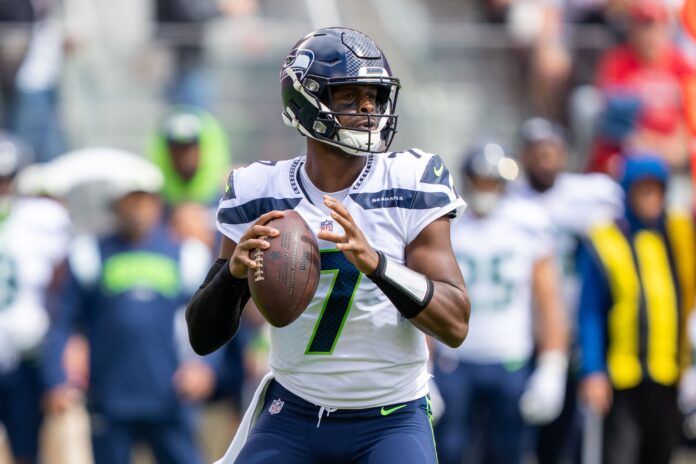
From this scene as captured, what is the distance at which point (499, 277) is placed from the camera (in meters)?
7.67

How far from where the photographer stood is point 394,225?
4.24 metres

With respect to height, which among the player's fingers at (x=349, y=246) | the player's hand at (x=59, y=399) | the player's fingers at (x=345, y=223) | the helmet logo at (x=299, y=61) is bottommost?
the player's hand at (x=59, y=399)

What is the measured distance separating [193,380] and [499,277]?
1.77 m

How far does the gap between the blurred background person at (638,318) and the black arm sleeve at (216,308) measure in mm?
3257

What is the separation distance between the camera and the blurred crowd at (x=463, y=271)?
720 cm

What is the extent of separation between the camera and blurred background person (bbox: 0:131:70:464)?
7.79 m

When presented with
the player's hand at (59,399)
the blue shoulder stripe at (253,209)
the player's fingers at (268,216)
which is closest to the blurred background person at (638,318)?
the player's hand at (59,399)

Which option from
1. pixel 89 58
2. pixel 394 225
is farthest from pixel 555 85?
pixel 394 225

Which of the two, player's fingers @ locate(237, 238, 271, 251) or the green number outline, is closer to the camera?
player's fingers @ locate(237, 238, 271, 251)

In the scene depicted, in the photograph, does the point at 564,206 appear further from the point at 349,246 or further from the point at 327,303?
the point at 349,246

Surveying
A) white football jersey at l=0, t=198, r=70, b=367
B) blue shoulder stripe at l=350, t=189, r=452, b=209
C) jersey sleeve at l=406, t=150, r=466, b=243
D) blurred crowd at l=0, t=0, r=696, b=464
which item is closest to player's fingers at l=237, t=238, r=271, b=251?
blue shoulder stripe at l=350, t=189, r=452, b=209

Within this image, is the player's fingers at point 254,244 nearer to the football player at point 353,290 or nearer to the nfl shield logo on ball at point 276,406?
the football player at point 353,290

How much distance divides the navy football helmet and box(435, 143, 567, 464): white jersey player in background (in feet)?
11.1

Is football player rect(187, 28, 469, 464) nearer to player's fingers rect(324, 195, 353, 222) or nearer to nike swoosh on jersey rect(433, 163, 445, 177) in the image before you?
nike swoosh on jersey rect(433, 163, 445, 177)
